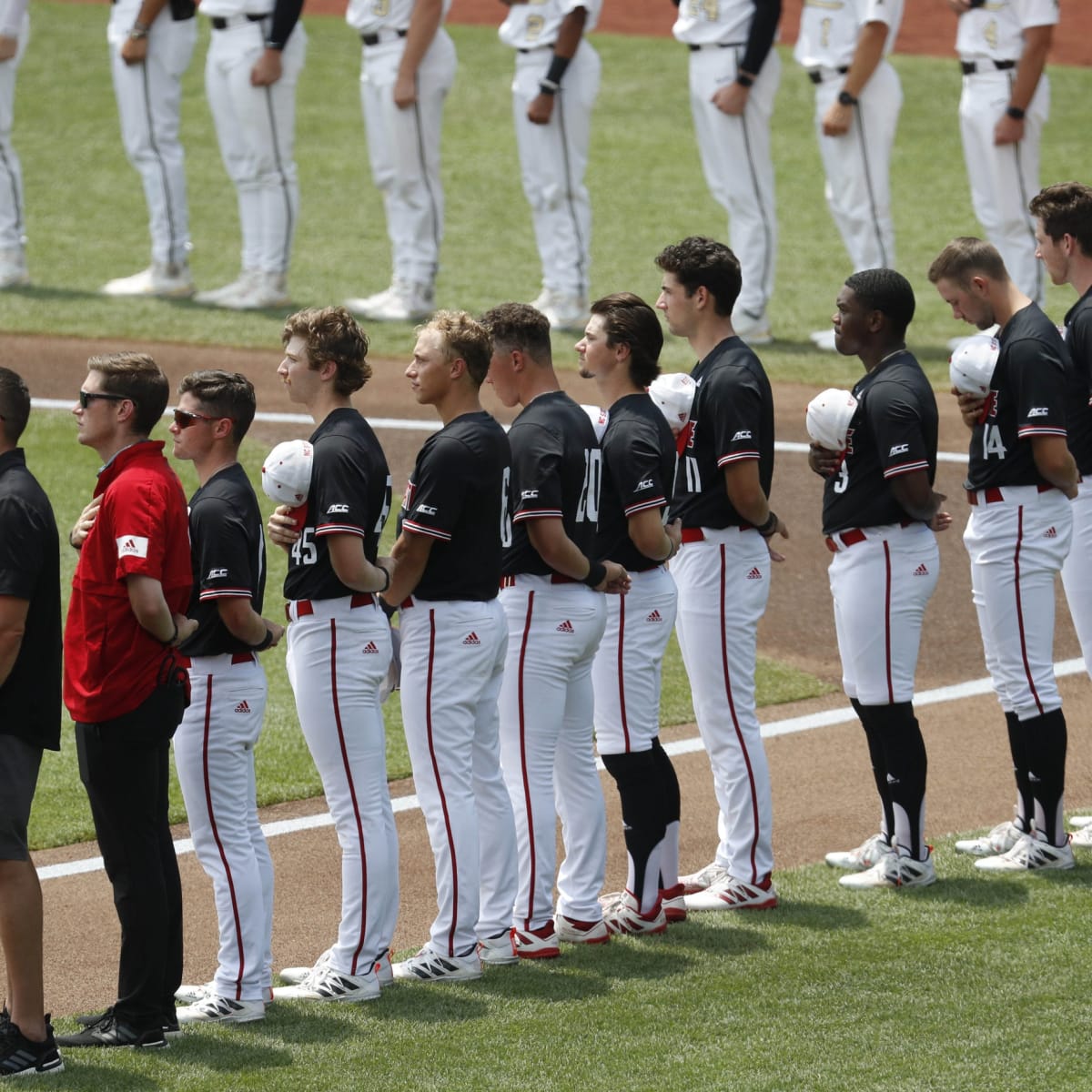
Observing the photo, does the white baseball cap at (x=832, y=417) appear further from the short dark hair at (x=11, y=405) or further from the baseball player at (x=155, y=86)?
the baseball player at (x=155, y=86)

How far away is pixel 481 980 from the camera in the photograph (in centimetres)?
496

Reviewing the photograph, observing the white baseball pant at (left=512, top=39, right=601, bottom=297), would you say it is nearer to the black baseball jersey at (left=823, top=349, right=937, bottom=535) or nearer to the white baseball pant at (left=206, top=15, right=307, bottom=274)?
the white baseball pant at (left=206, top=15, right=307, bottom=274)

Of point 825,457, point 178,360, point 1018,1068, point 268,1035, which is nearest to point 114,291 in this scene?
point 178,360

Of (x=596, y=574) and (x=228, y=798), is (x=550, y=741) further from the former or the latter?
(x=228, y=798)

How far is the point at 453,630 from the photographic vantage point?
4918 mm

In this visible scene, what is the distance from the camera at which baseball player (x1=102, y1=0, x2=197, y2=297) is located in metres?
11.8

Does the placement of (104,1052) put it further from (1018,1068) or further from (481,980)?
(1018,1068)

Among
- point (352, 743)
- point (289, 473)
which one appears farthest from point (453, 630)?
point (289, 473)

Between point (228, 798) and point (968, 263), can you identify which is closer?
point (228, 798)

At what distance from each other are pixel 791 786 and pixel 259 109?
21.1 ft

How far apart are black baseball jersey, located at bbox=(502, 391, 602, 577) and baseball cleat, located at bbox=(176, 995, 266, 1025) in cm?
133

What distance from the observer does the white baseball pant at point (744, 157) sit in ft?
36.8

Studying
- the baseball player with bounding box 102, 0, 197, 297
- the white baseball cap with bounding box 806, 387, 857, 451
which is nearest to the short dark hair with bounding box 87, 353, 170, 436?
the white baseball cap with bounding box 806, 387, 857, 451

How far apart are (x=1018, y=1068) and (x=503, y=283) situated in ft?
31.9
